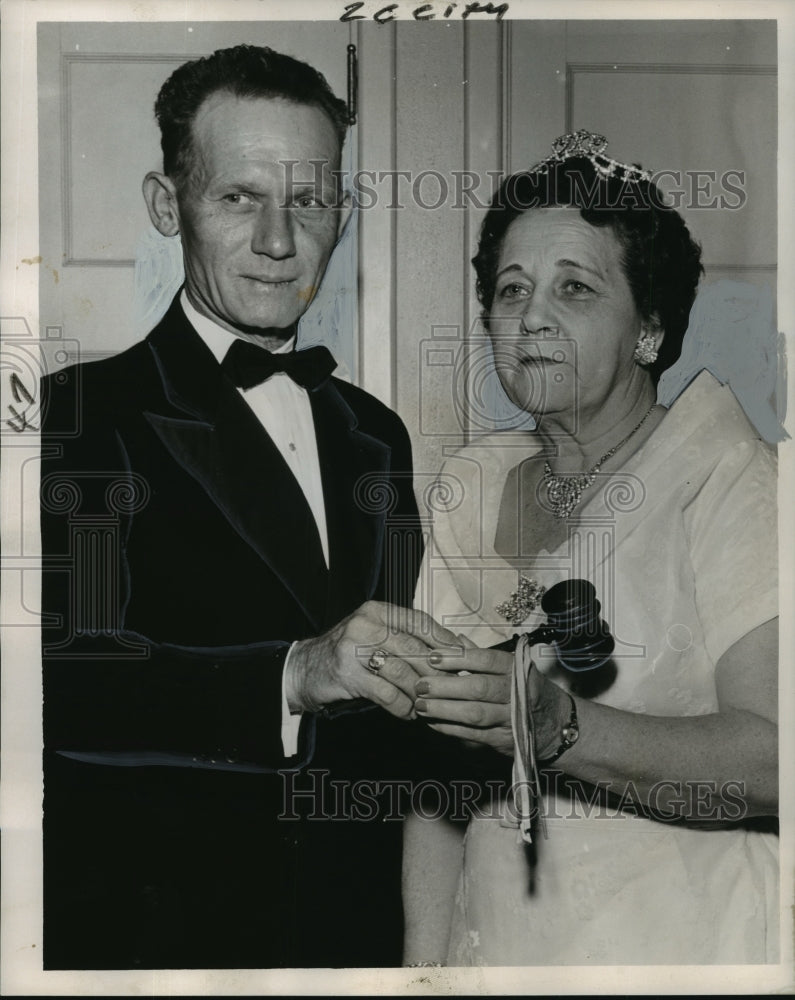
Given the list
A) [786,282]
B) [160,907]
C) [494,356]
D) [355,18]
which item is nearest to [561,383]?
[494,356]

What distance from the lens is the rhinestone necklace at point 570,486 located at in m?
2.20

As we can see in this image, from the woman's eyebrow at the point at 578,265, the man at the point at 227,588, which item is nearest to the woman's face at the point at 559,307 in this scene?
the woman's eyebrow at the point at 578,265

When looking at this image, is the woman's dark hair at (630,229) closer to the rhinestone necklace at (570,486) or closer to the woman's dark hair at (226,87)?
the rhinestone necklace at (570,486)

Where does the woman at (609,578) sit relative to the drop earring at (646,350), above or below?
below

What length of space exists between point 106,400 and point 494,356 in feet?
2.42

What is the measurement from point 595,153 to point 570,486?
0.63 m

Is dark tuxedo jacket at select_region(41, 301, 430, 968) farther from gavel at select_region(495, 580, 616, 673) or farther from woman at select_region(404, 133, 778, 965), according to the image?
gavel at select_region(495, 580, 616, 673)

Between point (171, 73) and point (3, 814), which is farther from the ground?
point (171, 73)

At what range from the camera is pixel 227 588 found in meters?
2.13

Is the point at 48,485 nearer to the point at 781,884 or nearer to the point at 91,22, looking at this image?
the point at 91,22

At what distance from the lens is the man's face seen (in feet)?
7.04

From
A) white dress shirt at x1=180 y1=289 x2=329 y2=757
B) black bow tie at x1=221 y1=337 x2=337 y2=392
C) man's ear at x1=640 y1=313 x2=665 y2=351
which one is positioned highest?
man's ear at x1=640 y1=313 x2=665 y2=351

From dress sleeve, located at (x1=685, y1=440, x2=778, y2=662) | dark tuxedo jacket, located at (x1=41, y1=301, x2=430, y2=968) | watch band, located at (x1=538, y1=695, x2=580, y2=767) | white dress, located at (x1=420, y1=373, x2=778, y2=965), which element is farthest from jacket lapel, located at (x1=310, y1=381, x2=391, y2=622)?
dress sleeve, located at (x1=685, y1=440, x2=778, y2=662)

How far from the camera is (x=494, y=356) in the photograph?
219cm
